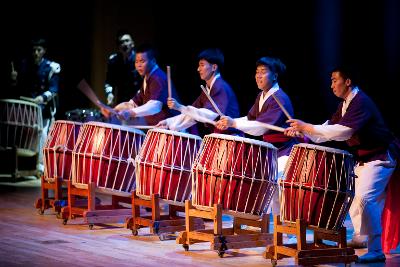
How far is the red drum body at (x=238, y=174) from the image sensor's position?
5.51 m

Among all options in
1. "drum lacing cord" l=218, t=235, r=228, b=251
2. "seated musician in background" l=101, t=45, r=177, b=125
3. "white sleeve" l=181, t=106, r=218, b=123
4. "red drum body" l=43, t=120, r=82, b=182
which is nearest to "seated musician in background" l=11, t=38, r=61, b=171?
"red drum body" l=43, t=120, r=82, b=182

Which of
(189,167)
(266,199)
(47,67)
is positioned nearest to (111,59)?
(47,67)

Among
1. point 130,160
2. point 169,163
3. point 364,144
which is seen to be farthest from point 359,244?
point 130,160

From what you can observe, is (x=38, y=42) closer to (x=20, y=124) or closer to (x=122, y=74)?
(x=20, y=124)

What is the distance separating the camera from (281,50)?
7.07m

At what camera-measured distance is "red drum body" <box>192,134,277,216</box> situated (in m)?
5.51

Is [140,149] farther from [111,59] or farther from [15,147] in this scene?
[15,147]

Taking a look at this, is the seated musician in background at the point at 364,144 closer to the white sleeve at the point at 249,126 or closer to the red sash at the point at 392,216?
the red sash at the point at 392,216

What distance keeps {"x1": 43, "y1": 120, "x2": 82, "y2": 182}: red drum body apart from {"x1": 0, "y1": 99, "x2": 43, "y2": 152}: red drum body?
235 cm

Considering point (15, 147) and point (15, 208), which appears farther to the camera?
point (15, 147)

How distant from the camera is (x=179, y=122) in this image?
6773 millimetres

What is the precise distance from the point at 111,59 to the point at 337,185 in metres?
4.16

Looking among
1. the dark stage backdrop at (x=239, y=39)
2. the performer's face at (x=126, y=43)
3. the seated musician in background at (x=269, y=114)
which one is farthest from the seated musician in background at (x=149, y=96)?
the performer's face at (x=126, y=43)

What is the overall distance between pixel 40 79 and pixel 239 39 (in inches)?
114
